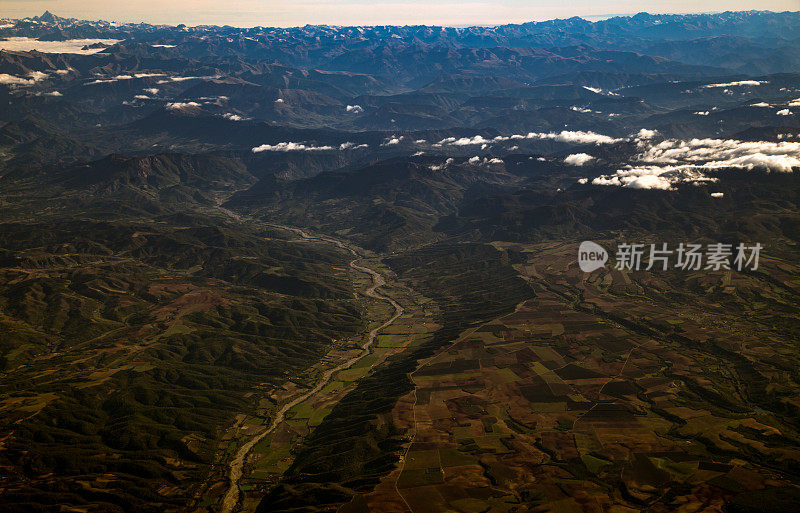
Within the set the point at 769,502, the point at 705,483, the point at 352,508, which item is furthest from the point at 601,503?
the point at 352,508

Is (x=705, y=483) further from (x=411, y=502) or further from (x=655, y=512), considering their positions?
(x=411, y=502)

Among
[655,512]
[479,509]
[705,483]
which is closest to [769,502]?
[705,483]

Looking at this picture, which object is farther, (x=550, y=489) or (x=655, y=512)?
(x=550, y=489)

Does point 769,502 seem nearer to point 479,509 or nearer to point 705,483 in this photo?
point 705,483

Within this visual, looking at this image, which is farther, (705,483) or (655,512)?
(705,483)

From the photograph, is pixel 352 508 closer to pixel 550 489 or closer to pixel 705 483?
pixel 550 489

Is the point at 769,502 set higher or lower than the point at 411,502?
higher

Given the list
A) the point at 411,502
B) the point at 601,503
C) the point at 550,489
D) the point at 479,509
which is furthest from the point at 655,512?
the point at 411,502
